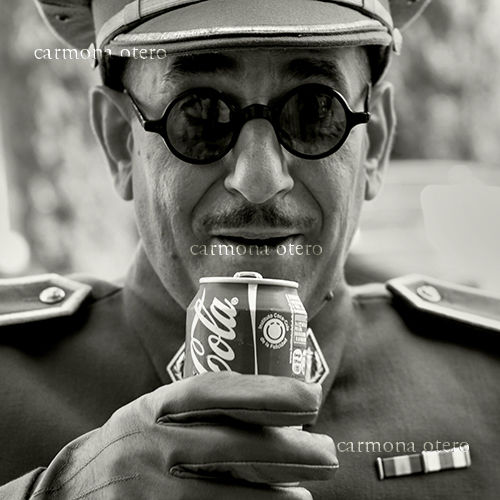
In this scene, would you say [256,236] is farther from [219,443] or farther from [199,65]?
[219,443]

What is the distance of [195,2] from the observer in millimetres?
1896

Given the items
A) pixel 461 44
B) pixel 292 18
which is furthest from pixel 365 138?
pixel 461 44

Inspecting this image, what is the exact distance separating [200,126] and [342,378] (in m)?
0.72

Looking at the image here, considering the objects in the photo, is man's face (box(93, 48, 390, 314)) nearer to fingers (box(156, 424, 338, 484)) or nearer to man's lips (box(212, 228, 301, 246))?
man's lips (box(212, 228, 301, 246))

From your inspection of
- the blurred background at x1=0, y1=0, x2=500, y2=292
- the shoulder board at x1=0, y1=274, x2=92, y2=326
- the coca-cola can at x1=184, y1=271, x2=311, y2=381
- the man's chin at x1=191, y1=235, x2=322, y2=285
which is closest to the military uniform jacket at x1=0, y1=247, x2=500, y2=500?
the shoulder board at x1=0, y1=274, x2=92, y2=326

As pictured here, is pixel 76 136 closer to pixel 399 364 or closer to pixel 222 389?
pixel 399 364

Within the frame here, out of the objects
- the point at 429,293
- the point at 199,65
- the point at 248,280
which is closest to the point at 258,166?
the point at 199,65

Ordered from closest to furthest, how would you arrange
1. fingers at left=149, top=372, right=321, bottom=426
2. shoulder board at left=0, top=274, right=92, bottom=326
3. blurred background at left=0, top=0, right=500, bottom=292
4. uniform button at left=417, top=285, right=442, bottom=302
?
fingers at left=149, top=372, right=321, bottom=426
shoulder board at left=0, top=274, right=92, bottom=326
uniform button at left=417, top=285, right=442, bottom=302
blurred background at left=0, top=0, right=500, bottom=292

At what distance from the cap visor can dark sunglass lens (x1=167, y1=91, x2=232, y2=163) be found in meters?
0.11

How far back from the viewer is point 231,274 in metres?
1.87

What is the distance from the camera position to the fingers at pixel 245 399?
1373mm

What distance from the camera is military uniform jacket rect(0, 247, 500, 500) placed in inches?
80.9

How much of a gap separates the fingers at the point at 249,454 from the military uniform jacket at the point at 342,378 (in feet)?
1.93

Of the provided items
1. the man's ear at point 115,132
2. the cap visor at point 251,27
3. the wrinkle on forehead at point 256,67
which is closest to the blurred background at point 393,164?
A: the man's ear at point 115,132
